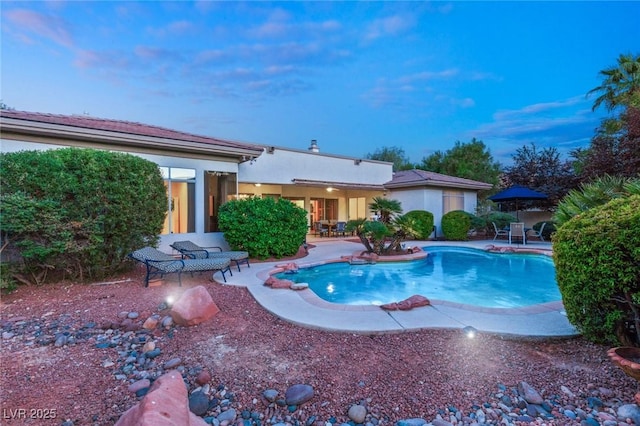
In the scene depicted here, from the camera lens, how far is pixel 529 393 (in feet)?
9.02

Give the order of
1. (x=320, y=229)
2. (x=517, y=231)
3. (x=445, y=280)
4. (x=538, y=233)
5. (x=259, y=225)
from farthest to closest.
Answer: (x=320, y=229) → (x=538, y=233) → (x=517, y=231) → (x=259, y=225) → (x=445, y=280)

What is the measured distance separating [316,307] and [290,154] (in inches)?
470

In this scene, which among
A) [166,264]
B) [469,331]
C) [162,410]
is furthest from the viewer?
[166,264]

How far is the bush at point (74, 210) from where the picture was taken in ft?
19.3

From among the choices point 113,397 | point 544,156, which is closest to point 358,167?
point 544,156

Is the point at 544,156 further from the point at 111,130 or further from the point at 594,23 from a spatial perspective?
the point at 111,130

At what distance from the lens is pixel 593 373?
3.02m

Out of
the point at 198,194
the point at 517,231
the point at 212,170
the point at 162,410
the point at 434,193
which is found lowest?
the point at 162,410

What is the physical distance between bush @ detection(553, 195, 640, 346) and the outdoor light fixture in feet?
3.58

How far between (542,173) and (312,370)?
22.1m

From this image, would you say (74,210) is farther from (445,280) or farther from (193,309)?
(445,280)

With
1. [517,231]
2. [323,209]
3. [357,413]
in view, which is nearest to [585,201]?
[357,413]

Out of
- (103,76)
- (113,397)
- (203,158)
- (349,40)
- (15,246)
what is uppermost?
(349,40)

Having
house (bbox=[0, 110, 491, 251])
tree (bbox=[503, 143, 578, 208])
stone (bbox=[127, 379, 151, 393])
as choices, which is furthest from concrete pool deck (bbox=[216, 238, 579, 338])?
tree (bbox=[503, 143, 578, 208])
